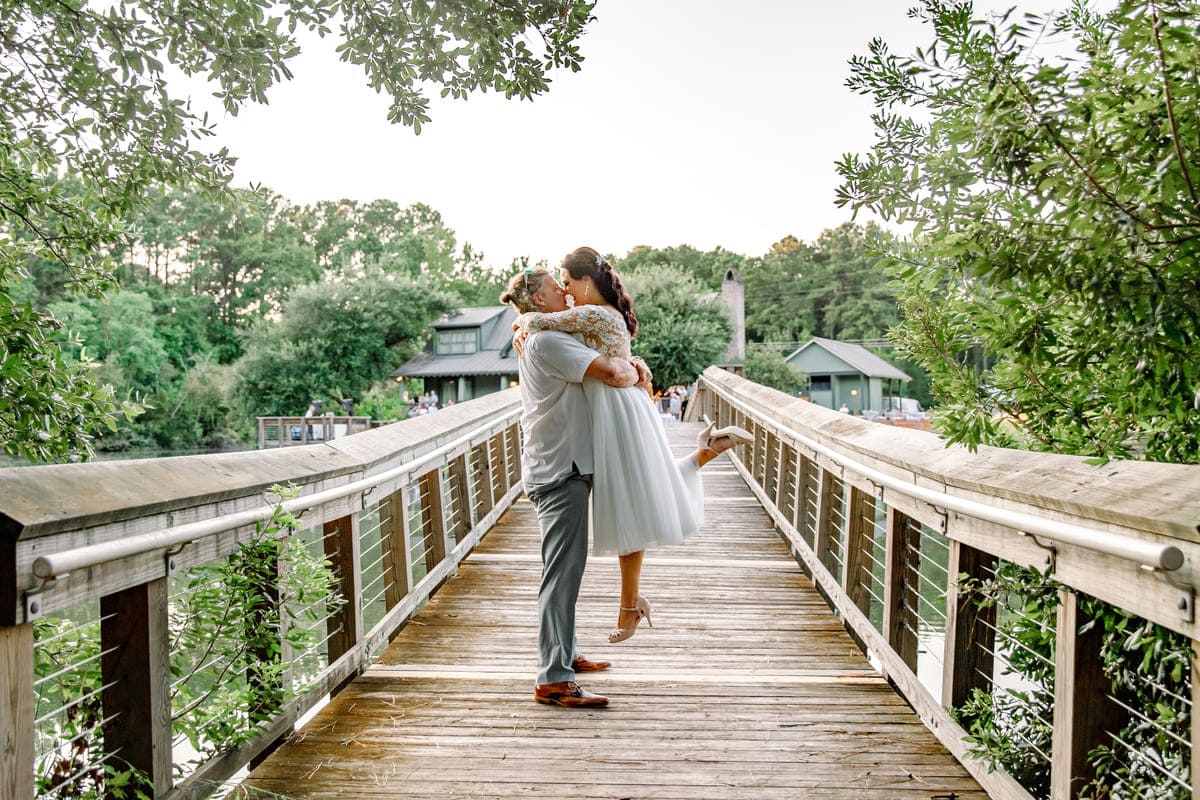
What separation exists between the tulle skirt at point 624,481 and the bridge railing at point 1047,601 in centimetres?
77

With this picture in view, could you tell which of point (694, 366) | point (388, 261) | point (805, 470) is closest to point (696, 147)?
point (694, 366)

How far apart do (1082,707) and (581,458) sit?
1.76m

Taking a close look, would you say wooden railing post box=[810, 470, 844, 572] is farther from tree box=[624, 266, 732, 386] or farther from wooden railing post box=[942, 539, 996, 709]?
tree box=[624, 266, 732, 386]

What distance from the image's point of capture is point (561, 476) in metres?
3.21

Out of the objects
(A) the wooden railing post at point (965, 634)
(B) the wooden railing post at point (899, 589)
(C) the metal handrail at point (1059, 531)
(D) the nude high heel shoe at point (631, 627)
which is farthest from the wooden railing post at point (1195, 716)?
(D) the nude high heel shoe at point (631, 627)

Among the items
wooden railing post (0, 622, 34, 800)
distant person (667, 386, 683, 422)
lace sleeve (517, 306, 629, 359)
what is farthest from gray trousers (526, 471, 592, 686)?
distant person (667, 386, 683, 422)

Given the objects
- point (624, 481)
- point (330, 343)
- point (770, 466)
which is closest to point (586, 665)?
point (624, 481)

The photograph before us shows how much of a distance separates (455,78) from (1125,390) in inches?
106

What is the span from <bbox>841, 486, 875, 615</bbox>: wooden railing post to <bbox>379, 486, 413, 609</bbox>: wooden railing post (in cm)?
195

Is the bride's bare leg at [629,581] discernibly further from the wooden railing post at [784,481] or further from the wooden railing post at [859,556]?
the wooden railing post at [784,481]

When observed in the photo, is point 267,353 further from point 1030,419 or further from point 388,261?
point 1030,419

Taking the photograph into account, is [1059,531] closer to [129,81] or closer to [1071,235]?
[1071,235]

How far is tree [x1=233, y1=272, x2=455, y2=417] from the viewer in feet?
124

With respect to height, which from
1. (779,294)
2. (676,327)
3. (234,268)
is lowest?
(676,327)
